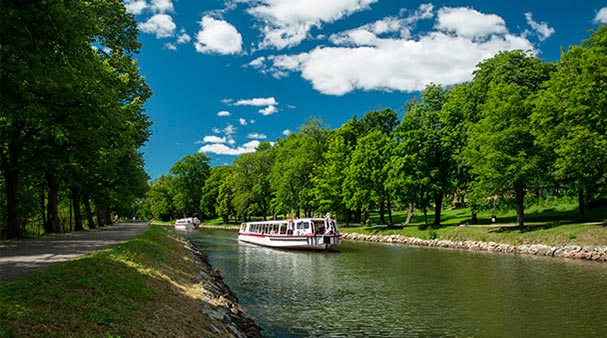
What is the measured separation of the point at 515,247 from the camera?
1419 inches

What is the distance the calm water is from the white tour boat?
8862mm

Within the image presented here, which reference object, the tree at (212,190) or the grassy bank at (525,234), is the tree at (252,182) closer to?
the tree at (212,190)

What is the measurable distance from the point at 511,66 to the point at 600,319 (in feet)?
133

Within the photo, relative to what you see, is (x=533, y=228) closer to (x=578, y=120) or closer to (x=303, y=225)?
(x=578, y=120)

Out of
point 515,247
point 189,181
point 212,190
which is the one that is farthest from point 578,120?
point 189,181

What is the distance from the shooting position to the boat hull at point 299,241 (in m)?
41.2

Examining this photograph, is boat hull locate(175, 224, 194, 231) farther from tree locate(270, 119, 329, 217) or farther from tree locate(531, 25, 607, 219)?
tree locate(531, 25, 607, 219)

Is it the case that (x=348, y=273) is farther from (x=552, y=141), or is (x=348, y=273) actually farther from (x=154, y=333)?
(x=552, y=141)

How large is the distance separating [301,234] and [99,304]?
3504cm

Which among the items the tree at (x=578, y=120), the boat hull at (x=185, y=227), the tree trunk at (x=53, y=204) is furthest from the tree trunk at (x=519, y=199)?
the boat hull at (x=185, y=227)

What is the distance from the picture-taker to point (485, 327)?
14.5 meters

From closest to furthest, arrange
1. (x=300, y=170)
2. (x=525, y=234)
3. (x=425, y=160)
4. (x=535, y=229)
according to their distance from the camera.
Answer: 1. (x=525, y=234)
2. (x=535, y=229)
3. (x=425, y=160)
4. (x=300, y=170)

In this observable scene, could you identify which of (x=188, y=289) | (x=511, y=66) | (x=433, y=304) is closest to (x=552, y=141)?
(x=511, y=66)

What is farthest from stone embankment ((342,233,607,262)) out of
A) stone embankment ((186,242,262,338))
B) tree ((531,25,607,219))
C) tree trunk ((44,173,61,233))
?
tree trunk ((44,173,61,233))
